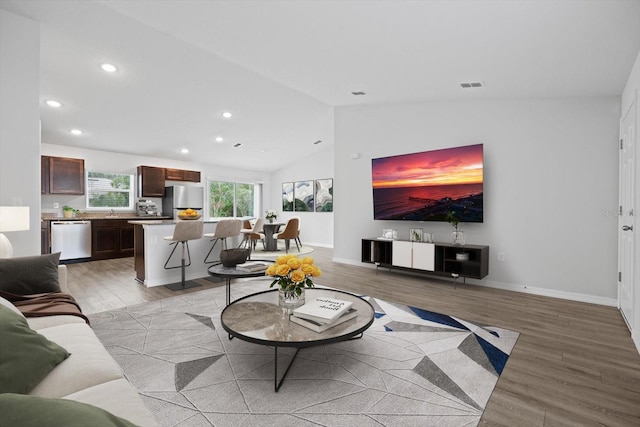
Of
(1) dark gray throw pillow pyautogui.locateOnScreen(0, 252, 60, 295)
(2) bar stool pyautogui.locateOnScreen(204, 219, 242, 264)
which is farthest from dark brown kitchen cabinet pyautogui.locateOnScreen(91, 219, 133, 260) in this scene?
(1) dark gray throw pillow pyautogui.locateOnScreen(0, 252, 60, 295)

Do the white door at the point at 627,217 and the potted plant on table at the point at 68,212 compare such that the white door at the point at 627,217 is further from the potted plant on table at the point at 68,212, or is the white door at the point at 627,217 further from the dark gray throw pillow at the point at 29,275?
the potted plant on table at the point at 68,212

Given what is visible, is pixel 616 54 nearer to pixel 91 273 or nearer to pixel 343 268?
pixel 343 268

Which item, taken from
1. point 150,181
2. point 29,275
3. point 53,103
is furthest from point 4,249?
point 150,181

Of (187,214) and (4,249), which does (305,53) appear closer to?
(187,214)

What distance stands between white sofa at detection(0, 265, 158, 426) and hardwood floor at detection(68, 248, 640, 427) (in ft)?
5.32

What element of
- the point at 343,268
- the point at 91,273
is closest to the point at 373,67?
the point at 343,268

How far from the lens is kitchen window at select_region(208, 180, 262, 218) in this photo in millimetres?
8859

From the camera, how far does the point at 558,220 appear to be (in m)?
3.76

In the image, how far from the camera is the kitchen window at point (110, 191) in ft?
21.8

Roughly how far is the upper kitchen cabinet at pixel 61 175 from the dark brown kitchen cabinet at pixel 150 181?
1.06 metres

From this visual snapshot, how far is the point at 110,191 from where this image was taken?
6891 mm

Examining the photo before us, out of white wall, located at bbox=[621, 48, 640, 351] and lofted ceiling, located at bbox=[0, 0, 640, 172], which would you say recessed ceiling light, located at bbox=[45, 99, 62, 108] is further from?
white wall, located at bbox=[621, 48, 640, 351]

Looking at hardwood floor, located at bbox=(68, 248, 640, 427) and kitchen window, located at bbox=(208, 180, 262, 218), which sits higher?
kitchen window, located at bbox=(208, 180, 262, 218)

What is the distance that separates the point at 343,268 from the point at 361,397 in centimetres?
365
